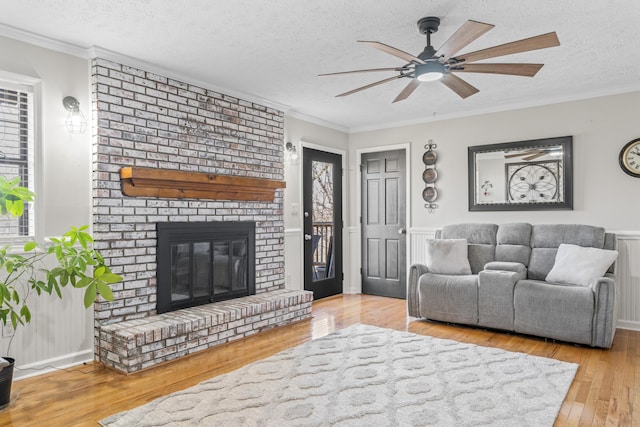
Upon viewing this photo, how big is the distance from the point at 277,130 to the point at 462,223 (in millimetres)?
2476

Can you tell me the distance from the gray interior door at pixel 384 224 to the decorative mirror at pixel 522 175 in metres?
1.02

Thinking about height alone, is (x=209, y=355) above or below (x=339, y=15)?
below

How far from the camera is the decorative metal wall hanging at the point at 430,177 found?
216 inches

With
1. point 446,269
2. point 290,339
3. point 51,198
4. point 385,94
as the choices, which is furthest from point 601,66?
point 51,198

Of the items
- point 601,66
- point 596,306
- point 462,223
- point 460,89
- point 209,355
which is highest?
point 601,66

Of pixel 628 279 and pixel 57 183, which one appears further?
pixel 628 279

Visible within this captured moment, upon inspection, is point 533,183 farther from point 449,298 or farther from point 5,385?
point 5,385

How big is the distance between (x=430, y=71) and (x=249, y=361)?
247cm

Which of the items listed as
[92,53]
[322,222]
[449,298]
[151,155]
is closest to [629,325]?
[449,298]

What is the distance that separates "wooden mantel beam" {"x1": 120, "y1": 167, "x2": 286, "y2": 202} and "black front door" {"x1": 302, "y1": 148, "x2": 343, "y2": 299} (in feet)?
2.68

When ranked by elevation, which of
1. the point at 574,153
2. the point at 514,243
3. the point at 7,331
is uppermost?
the point at 574,153

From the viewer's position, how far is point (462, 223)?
5148 millimetres

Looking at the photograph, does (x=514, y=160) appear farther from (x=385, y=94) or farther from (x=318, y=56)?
(x=318, y=56)

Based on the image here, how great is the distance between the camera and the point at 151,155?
3674 mm
